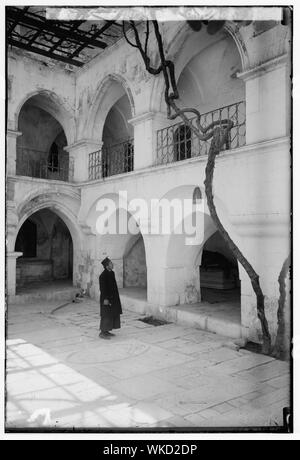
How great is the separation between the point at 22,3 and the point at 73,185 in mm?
8460

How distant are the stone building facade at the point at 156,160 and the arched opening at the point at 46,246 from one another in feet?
0.14

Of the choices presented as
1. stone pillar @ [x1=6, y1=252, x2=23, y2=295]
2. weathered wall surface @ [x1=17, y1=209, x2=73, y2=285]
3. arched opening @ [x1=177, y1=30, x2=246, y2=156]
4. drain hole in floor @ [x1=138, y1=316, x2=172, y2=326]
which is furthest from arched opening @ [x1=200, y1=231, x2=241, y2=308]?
weathered wall surface @ [x1=17, y1=209, x2=73, y2=285]

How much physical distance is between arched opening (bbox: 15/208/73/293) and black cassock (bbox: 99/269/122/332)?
7.45m

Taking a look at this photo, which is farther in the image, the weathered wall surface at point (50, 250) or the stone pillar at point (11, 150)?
the weathered wall surface at point (50, 250)

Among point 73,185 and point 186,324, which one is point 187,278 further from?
point 73,185

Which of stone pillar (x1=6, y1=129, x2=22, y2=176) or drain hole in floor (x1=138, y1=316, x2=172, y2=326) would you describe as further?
stone pillar (x1=6, y1=129, x2=22, y2=176)

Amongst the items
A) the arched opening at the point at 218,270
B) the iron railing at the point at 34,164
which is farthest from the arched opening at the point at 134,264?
the iron railing at the point at 34,164

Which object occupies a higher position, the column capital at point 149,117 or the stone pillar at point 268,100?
the column capital at point 149,117

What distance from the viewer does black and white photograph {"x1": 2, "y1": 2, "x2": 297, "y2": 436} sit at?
441cm

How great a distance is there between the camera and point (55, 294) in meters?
12.0

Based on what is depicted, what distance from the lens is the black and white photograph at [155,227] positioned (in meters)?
4.41

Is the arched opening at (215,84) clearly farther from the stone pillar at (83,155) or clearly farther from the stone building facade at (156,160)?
the stone pillar at (83,155)

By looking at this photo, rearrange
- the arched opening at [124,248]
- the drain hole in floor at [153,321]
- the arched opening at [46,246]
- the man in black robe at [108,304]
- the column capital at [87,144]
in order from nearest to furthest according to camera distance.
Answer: the man in black robe at [108,304] < the drain hole in floor at [153,321] < the arched opening at [124,248] < the column capital at [87,144] < the arched opening at [46,246]

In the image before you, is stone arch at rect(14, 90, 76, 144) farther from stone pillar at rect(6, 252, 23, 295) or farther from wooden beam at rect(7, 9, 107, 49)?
stone pillar at rect(6, 252, 23, 295)
